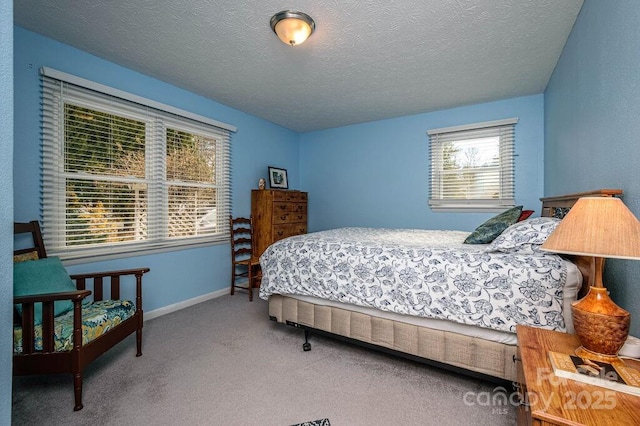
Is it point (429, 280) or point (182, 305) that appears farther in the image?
point (182, 305)

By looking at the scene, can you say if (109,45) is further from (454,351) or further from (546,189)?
(546,189)

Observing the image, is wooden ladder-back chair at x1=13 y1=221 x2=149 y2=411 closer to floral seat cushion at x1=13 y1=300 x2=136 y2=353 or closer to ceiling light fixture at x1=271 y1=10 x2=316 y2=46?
floral seat cushion at x1=13 y1=300 x2=136 y2=353

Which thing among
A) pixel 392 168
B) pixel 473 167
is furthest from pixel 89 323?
pixel 473 167

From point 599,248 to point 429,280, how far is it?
994 millimetres

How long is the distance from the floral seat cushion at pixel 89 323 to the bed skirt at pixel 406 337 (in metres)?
1.11

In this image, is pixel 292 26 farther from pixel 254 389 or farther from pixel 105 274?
pixel 254 389

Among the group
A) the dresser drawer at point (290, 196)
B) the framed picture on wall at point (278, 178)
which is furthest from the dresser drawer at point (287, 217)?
the framed picture on wall at point (278, 178)

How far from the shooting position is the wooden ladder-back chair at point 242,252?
3.72 m

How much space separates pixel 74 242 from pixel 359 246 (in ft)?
7.88

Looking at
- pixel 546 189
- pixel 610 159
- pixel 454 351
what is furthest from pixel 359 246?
pixel 546 189

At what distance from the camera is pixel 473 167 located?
3.64 meters

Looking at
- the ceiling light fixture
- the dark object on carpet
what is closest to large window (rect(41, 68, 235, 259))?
the ceiling light fixture

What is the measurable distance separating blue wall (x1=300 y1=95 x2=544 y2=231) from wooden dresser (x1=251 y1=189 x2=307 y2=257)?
83cm

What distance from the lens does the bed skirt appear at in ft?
5.42
